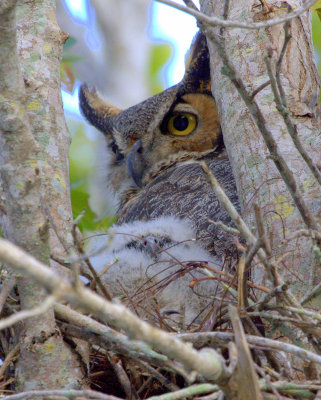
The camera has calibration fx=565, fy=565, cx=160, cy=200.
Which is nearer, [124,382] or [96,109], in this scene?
[124,382]

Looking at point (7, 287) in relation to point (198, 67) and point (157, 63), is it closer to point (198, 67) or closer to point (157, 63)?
point (198, 67)

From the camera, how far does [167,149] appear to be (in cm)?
269

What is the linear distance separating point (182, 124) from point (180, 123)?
1 centimetres

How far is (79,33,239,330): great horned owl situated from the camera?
166cm

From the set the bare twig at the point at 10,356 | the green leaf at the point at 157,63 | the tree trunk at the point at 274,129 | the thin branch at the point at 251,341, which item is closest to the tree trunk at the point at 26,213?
the bare twig at the point at 10,356

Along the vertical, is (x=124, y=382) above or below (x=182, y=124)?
below

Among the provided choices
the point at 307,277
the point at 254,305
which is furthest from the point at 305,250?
the point at 254,305

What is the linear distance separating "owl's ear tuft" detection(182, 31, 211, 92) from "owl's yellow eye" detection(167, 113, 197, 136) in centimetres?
13

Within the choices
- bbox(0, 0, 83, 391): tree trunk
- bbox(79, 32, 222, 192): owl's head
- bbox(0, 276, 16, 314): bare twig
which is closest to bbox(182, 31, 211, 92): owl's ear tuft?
bbox(79, 32, 222, 192): owl's head

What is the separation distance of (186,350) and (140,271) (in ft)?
3.23

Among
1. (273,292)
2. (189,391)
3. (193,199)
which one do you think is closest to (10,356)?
(189,391)

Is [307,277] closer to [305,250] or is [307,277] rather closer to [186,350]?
[305,250]

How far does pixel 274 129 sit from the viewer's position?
5.10 feet

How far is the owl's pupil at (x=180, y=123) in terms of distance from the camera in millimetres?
2697
